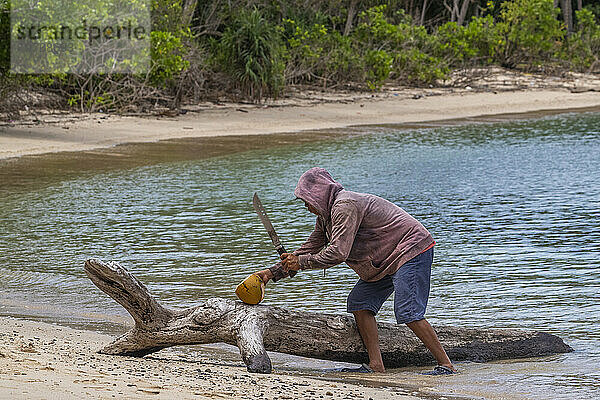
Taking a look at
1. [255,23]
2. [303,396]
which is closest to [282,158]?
[255,23]

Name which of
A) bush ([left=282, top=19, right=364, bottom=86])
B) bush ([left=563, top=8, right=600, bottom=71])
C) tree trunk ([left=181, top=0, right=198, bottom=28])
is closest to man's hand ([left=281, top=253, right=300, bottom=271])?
tree trunk ([left=181, top=0, right=198, bottom=28])

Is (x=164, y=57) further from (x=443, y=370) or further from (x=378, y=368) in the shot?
(x=443, y=370)

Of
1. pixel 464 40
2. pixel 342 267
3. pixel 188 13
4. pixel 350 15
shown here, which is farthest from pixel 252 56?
pixel 342 267

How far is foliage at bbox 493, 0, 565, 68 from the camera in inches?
1225

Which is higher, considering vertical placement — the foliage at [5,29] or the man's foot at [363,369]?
the foliage at [5,29]

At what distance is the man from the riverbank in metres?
0.41

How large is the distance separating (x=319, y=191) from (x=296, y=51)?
20.6 metres

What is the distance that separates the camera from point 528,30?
103ft

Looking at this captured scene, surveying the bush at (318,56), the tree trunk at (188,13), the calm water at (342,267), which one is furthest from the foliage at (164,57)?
the bush at (318,56)

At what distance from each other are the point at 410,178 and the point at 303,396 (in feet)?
32.4

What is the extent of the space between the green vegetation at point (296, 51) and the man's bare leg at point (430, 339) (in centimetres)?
1333

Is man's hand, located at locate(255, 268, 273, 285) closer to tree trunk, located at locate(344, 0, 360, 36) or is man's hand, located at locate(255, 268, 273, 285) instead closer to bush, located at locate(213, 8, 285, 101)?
bush, located at locate(213, 8, 285, 101)

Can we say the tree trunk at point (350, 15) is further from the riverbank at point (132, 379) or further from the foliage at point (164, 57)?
the riverbank at point (132, 379)

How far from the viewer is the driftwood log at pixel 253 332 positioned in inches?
191
